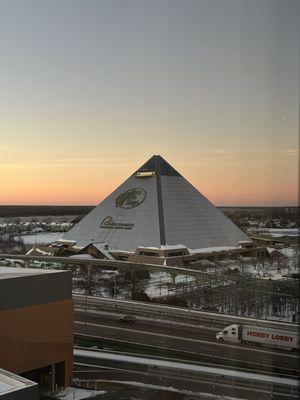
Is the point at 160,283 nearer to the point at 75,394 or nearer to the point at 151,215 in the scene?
the point at 75,394

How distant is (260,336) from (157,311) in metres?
2.13

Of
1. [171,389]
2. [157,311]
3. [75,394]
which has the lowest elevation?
[75,394]

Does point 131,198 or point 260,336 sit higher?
point 131,198

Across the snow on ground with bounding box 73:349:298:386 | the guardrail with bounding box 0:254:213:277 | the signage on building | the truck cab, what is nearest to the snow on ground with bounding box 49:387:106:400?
the snow on ground with bounding box 73:349:298:386

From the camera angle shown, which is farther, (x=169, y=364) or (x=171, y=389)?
(x=169, y=364)

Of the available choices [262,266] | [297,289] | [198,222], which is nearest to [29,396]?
[297,289]

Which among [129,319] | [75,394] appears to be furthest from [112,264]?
[75,394]

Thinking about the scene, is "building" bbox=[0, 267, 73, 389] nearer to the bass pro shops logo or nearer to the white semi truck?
the white semi truck

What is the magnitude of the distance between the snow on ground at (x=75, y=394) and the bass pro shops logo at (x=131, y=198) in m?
9.63

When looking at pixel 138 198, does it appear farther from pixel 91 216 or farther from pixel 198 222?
pixel 198 222

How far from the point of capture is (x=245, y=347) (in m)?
3.18

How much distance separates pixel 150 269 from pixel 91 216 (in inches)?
236

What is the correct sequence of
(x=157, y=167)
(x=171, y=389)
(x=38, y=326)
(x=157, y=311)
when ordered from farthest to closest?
1. (x=157, y=167)
2. (x=157, y=311)
3. (x=38, y=326)
4. (x=171, y=389)

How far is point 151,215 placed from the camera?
40.3 feet
